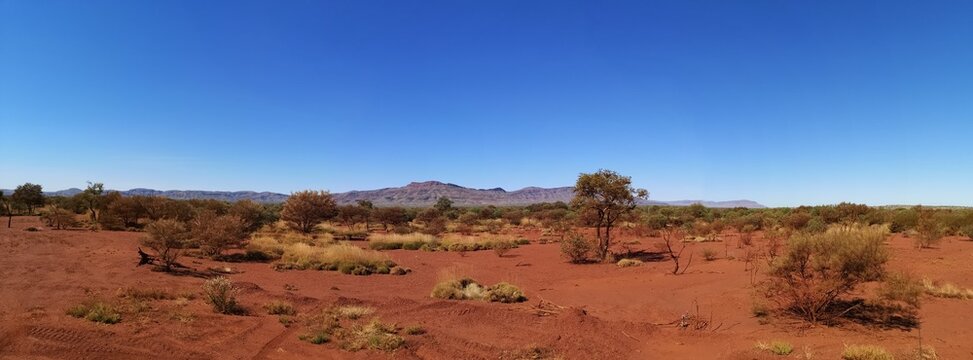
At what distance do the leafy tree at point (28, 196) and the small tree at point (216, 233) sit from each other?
1213 inches

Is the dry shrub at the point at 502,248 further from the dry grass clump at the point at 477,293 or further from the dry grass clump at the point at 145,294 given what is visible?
the dry grass clump at the point at 145,294

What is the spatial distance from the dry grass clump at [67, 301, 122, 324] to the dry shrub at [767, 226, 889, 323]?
1308cm

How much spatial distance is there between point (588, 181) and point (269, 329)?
15.1m

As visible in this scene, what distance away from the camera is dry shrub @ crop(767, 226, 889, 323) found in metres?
9.50

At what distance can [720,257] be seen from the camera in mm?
19469

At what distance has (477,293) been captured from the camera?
12859 millimetres

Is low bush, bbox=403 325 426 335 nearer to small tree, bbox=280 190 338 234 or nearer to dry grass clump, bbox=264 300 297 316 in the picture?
dry grass clump, bbox=264 300 297 316

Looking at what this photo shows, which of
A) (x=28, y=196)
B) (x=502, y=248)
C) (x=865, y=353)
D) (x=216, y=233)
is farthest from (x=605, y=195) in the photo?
(x=28, y=196)

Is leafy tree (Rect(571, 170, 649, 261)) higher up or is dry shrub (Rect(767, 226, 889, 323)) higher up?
leafy tree (Rect(571, 170, 649, 261))

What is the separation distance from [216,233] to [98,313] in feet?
39.9

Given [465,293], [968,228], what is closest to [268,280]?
[465,293]

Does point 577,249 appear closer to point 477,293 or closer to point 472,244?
point 472,244

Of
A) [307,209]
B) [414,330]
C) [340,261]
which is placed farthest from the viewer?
[307,209]

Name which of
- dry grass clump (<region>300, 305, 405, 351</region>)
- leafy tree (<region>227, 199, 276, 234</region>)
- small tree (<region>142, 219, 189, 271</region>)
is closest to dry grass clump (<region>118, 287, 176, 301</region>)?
dry grass clump (<region>300, 305, 405, 351</region>)
